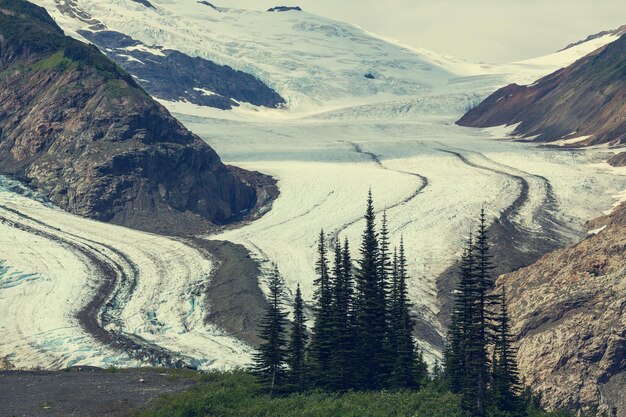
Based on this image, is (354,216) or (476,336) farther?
(354,216)

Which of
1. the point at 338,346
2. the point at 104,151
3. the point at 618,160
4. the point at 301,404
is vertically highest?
the point at 618,160

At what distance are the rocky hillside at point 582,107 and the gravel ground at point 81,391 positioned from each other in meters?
104

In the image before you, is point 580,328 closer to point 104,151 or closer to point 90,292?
point 90,292

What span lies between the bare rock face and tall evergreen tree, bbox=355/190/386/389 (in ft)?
30.4

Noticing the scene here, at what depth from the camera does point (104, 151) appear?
116 m

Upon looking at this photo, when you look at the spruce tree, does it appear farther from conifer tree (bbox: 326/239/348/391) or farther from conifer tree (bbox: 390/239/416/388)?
conifer tree (bbox: 390/239/416/388)

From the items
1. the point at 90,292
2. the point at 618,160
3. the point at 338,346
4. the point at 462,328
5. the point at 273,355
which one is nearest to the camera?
the point at 462,328

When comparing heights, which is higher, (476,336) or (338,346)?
(338,346)

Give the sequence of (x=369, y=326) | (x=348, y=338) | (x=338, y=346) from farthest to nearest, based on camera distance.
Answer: (x=369, y=326) → (x=348, y=338) → (x=338, y=346)

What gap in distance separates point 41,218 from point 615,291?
181 ft

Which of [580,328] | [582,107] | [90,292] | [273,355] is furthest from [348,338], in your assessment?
[582,107]

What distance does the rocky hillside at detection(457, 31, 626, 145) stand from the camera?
15738 centimetres

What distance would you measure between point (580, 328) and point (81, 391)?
25257 millimetres

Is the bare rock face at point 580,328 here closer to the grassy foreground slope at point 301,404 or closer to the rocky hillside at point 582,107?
the grassy foreground slope at point 301,404
